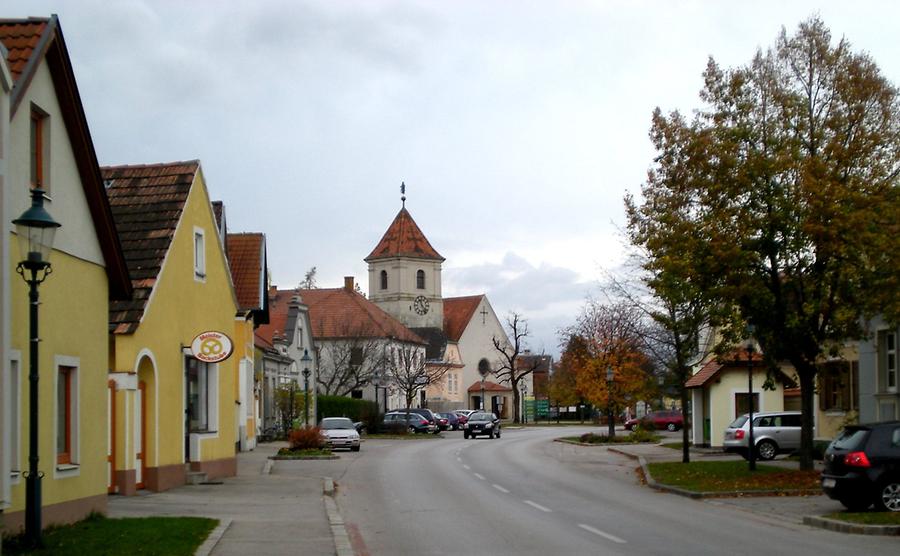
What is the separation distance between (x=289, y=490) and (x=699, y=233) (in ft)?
37.0

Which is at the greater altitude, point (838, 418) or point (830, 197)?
point (830, 197)

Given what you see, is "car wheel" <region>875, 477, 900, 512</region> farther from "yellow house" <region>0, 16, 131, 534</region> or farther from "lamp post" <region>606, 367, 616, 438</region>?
"lamp post" <region>606, 367, 616, 438</region>

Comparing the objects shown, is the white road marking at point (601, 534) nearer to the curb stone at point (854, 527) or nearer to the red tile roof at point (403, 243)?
the curb stone at point (854, 527)

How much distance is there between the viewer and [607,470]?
117 feet

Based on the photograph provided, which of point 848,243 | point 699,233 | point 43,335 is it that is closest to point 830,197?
point 848,243

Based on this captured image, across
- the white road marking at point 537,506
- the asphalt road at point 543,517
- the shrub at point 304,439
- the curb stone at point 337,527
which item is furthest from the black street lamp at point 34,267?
the shrub at point 304,439

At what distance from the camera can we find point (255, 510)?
2123cm

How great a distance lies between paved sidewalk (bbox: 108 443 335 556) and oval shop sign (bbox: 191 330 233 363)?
290 cm

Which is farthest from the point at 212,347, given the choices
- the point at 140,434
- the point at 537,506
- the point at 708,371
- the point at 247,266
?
the point at 708,371

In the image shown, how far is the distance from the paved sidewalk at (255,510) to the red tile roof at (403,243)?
8971 centimetres

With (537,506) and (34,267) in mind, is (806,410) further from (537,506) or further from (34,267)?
(34,267)

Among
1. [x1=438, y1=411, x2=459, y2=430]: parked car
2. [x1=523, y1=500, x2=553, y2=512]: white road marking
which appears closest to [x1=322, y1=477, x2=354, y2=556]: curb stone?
[x1=523, y1=500, x2=553, y2=512]: white road marking

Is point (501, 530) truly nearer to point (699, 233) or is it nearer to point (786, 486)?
point (786, 486)

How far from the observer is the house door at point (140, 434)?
23.4m
